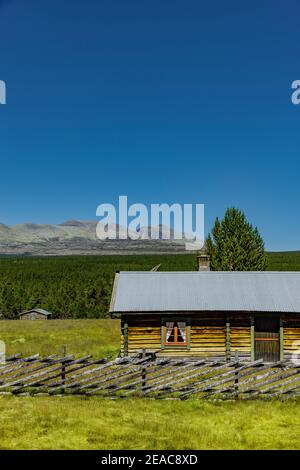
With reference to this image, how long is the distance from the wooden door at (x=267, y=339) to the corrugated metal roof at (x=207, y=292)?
92cm

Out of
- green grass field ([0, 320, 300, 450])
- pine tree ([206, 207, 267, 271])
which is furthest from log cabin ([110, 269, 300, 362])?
pine tree ([206, 207, 267, 271])

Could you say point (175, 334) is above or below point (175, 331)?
below

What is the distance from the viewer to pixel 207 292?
22.3 m

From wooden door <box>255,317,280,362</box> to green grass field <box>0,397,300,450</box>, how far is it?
327 inches

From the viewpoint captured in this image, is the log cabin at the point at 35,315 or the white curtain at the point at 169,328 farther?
the log cabin at the point at 35,315

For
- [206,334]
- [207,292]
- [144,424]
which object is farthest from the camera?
[207,292]

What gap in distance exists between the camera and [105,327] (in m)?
37.6

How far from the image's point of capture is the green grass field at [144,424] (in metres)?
9.95

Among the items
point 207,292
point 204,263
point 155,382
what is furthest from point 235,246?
point 155,382

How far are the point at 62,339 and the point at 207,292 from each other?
42.2 feet

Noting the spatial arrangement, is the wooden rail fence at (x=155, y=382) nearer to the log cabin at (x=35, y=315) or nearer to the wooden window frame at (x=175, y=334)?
the wooden window frame at (x=175, y=334)

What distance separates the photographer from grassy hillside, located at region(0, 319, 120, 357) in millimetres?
25186

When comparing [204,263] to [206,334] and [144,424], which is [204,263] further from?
[144,424]

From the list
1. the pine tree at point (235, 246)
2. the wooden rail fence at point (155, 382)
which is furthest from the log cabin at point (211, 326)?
the pine tree at point (235, 246)
